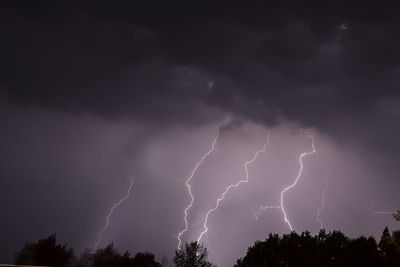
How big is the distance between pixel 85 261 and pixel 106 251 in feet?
66.7

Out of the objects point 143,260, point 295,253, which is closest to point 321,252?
point 295,253

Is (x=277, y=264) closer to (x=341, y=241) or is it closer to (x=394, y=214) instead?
(x=341, y=241)

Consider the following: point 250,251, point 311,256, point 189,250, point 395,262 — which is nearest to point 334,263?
point 311,256

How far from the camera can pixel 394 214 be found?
13266mm

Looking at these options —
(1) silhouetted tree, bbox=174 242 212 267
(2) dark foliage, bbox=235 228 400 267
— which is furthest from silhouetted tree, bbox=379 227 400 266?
(1) silhouetted tree, bbox=174 242 212 267

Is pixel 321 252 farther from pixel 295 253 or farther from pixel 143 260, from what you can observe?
pixel 143 260

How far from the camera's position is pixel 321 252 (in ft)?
115

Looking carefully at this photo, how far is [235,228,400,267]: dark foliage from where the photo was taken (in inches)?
1096

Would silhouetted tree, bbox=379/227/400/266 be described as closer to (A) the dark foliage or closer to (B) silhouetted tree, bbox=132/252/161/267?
(A) the dark foliage

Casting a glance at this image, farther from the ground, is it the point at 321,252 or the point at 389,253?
the point at 321,252

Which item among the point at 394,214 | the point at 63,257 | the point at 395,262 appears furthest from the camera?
the point at 63,257

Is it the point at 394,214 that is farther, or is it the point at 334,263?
the point at 334,263

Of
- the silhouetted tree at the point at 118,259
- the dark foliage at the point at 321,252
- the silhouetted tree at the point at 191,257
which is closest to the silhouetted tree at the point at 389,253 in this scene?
the dark foliage at the point at 321,252

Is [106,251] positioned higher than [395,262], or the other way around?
[106,251]
